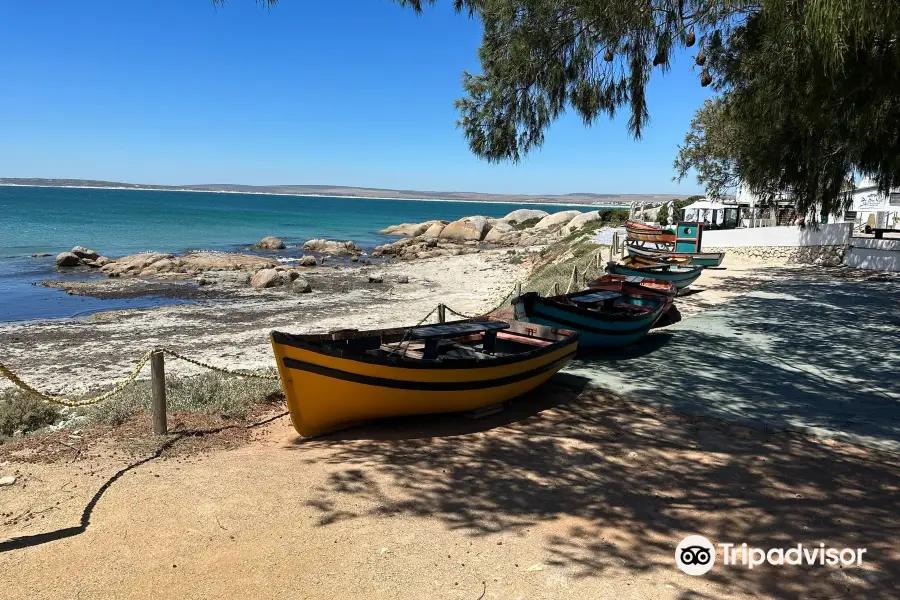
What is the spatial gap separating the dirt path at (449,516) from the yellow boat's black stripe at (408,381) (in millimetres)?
582

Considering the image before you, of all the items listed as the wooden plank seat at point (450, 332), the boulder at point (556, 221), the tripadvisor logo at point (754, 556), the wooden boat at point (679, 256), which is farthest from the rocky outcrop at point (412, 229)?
the tripadvisor logo at point (754, 556)

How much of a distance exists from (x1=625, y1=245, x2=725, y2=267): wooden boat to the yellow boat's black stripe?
48.9 ft

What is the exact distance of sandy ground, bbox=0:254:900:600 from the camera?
14.0 ft

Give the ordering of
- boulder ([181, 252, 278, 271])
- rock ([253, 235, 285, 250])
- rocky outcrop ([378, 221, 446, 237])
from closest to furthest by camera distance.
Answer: boulder ([181, 252, 278, 271]) → rock ([253, 235, 285, 250]) → rocky outcrop ([378, 221, 446, 237])

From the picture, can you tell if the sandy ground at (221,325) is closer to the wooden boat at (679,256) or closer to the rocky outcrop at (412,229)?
the wooden boat at (679,256)

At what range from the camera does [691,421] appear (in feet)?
25.9

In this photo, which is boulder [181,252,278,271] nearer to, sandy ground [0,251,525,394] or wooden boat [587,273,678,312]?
sandy ground [0,251,525,394]

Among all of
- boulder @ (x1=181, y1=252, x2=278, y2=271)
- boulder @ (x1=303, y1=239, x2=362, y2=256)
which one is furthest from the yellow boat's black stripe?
boulder @ (x1=303, y1=239, x2=362, y2=256)

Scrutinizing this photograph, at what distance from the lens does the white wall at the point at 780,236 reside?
2678 cm

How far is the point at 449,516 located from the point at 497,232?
53314 mm

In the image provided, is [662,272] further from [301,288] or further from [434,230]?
[434,230]

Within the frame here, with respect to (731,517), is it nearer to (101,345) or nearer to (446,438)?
(446,438)

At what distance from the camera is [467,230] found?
186 ft

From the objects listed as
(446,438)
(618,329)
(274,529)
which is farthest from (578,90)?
(274,529)
